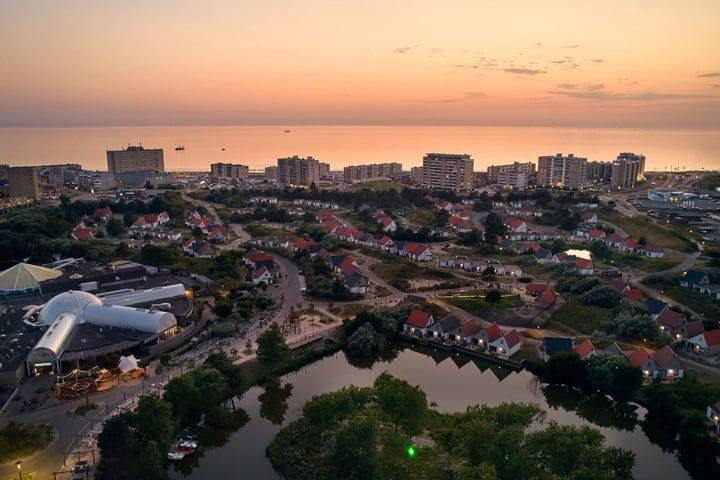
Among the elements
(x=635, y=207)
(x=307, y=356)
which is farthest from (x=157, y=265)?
(x=635, y=207)

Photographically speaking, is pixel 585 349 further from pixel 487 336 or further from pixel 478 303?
pixel 478 303

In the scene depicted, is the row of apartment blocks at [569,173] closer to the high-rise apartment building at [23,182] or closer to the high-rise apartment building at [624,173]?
the high-rise apartment building at [624,173]

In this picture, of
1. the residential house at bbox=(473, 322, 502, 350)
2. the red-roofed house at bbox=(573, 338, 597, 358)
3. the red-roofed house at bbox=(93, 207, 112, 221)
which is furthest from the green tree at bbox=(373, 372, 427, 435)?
the red-roofed house at bbox=(93, 207, 112, 221)

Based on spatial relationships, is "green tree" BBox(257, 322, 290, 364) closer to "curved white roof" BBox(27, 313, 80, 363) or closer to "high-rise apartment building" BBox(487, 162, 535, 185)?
"curved white roof" BBox(27, 313, 80, 363)

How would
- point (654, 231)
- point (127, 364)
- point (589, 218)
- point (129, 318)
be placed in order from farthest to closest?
point (589, 218) → point (654, 231) → point (129, 318) → point (127, 364)

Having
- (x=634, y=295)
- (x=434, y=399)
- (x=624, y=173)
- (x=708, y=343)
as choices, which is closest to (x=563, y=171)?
(x=624, y=173)

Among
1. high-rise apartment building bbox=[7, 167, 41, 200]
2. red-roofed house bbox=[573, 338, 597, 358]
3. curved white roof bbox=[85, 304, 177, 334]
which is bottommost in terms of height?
red-roofed house bbox=[573, 338, 597, 358]

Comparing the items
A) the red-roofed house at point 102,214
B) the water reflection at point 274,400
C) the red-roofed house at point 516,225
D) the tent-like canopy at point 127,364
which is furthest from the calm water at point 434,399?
the red-roofed house at point 102,214
